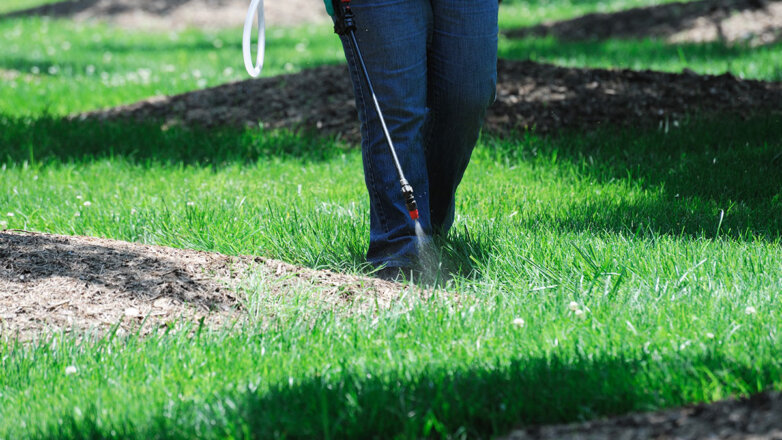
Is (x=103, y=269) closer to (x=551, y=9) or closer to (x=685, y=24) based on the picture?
(x=685, y=24)

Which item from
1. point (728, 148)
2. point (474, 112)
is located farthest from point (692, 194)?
point (474, 112)

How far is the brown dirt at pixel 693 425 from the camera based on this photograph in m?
1.90

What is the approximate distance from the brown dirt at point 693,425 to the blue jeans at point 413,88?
1.42 m

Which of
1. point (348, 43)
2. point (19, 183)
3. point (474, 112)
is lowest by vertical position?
point (19, 183)

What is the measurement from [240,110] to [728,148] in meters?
3.65

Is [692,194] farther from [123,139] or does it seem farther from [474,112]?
[123,139]

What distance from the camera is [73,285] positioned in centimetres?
317

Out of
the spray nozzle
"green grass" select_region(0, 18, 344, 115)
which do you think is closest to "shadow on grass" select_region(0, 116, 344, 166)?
"green grass" select_region(0, 18, 344, 115)

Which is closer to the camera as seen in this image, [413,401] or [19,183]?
[413,401]

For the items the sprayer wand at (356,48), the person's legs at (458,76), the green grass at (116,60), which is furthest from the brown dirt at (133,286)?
the green grass at (116,60)

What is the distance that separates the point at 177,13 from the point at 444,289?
13.5 m

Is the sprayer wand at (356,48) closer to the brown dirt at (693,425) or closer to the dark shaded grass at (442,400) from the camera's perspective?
the dark shaded grass at (442,400)

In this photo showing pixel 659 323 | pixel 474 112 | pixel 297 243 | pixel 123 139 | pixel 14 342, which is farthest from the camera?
pixel 123 139

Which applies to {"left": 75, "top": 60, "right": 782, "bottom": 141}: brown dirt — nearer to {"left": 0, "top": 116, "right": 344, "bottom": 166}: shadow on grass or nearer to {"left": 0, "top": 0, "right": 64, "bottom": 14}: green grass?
{"left": 0, "top": 116, "right": 344, "bottom": 166}: shadow on grass
